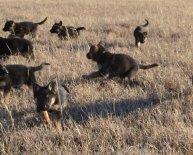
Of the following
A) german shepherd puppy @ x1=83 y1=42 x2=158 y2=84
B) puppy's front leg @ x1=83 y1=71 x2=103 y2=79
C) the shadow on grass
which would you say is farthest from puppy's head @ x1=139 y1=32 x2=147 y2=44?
the shadow on grass

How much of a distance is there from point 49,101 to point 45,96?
93 mm

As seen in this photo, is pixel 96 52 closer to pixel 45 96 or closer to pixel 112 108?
pixel 112 108

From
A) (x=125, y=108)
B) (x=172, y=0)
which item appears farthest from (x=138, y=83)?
(x=172, y=0)

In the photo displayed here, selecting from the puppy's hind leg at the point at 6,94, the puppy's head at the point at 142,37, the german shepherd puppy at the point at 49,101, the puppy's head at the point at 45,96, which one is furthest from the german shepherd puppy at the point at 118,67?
the puppy's head at the point at 142,37

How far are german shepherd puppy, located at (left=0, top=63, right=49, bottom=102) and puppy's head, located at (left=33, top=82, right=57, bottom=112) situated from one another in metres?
1.67

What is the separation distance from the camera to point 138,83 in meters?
8.38

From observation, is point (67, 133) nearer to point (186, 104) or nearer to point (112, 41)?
point (186, 104)

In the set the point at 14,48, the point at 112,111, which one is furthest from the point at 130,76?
the point at 14,48

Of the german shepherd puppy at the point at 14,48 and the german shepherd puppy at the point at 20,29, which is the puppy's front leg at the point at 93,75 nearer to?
the german shepherd puppy at the point at 14,48

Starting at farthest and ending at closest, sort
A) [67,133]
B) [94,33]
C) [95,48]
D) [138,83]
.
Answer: [94,33]
[95,48]
[138,83]
[67,133]

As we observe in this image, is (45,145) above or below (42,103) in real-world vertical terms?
below

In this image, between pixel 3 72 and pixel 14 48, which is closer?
pixel 3 72

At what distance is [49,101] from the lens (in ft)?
20.3

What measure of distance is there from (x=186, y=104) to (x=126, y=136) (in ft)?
4.79
